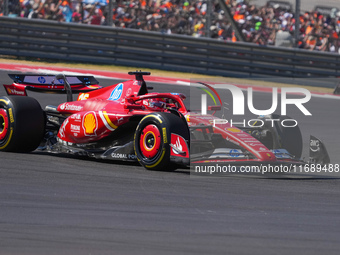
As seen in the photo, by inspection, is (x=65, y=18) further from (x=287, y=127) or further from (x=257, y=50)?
(x=287, y=127)

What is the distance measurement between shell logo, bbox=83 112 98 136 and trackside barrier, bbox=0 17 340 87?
30.6ft

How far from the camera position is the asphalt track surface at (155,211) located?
442 centimetres

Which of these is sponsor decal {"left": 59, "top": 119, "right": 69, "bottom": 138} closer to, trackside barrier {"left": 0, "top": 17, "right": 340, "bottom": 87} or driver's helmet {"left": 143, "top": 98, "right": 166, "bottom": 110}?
driver's helmet {"left": 143, "top": 98, "right": 166, "bottom": 110}

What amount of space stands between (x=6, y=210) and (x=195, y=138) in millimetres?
2611

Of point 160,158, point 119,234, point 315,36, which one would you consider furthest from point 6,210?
point 315,36

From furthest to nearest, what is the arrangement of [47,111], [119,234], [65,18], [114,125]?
1. [65,18]
2. [47,111]
3. [114,125]
4. [119,234]

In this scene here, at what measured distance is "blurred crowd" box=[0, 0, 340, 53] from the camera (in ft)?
56.8

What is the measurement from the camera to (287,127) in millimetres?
7605

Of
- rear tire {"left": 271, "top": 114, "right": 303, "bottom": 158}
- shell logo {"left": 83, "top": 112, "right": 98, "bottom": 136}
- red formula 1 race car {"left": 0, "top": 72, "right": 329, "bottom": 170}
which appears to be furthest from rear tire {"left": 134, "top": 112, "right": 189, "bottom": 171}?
rear tire {"left": 271, "top": 114, "right": 303, "bottom": 158}

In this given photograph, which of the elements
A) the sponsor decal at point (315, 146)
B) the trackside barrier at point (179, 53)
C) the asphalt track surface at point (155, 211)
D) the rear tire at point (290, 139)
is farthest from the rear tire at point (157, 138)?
the trackside barrier at point (179, 53)

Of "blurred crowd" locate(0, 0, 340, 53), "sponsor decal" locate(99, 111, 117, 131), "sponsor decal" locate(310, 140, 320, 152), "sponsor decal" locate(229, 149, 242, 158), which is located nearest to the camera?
"sponsor decal" locate(229, 149, 242, 158)

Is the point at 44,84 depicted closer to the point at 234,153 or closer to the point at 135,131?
the point at 135,131

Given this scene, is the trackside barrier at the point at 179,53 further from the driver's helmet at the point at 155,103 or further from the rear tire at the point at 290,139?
the rear tire at the point at 290,139

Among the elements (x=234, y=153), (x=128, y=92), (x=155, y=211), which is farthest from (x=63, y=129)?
(x=155, y=211)
